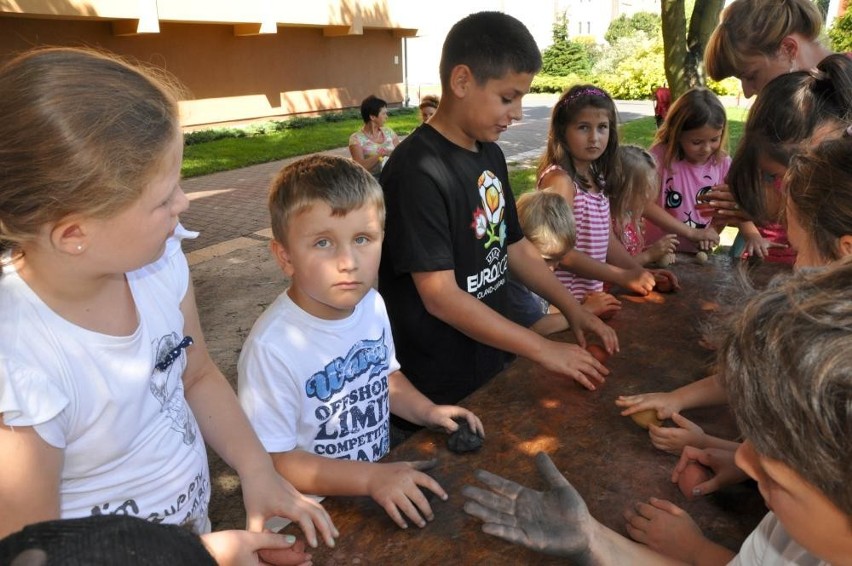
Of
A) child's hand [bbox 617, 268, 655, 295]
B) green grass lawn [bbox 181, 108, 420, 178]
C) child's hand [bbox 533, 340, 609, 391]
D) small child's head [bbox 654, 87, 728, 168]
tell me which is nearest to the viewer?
child's hand [bbox 533, 340, 609, 391]

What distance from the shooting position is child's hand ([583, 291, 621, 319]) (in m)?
2.33

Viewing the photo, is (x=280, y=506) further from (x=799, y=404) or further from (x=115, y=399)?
(x=799, y=404)

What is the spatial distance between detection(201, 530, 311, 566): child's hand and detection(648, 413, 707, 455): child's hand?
0.89m

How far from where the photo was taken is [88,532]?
54 centimetres

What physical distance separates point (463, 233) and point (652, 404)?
871 millimetres

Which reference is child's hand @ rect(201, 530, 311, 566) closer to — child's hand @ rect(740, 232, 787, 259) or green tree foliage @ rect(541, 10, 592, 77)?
child's hand @ rect(740, 232, 787, 259)

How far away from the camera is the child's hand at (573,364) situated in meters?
1.82

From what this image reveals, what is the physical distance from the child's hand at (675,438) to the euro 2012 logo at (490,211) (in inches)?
37.9

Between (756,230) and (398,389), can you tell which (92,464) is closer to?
(398,389)

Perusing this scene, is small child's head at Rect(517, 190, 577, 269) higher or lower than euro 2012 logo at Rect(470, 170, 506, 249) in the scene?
lower

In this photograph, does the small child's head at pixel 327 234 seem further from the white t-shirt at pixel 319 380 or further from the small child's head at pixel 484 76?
the small child's head at pixel 484 76

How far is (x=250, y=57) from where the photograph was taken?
17703mm

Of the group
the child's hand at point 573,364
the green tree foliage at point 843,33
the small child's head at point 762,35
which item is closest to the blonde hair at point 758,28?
the small child's head at point 762,35

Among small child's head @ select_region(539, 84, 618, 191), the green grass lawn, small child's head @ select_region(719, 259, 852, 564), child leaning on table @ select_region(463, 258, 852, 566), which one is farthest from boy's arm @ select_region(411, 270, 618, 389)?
the green grass lawn
